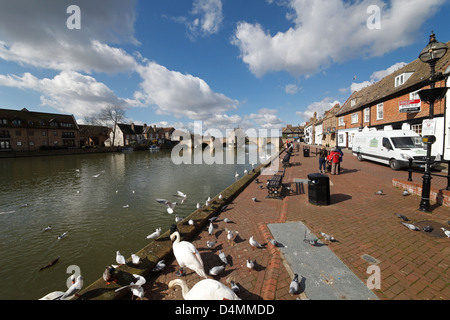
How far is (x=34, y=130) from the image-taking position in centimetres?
4275

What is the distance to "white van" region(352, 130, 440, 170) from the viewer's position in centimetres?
1041

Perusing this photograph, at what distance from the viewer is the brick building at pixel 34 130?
3988 centimetres

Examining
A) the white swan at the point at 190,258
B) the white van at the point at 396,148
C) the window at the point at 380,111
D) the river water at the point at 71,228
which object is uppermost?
the window at the point at 380,111

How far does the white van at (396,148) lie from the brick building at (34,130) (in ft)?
198

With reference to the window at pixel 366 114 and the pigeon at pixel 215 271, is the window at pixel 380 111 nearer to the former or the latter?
the window at pixel 366 114

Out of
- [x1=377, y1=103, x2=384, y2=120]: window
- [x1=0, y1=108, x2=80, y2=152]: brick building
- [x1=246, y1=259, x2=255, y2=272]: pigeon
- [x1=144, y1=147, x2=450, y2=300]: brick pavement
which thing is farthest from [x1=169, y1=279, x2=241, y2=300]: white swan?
[x1=0, y1=108, x2=80, y2=152]: brick building

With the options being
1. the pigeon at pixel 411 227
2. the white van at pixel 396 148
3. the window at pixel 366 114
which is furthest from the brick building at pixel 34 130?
the window at pixel 366 114

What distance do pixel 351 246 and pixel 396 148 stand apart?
11.3 m

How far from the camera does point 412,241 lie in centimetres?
379

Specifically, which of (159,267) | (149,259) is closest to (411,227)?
(159,267)

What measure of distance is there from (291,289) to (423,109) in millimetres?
21347

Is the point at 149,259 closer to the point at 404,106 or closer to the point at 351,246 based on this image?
the point at 351,246

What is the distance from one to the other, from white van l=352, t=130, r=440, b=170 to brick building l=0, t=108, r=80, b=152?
2372 inches

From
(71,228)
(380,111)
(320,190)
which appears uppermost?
(380,111)
